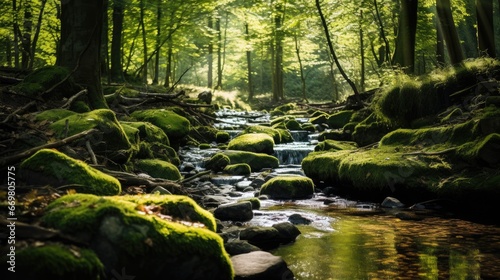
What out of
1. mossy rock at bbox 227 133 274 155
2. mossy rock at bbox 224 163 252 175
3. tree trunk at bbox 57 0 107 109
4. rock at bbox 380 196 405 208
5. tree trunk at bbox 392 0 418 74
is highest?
tree trunk at bbox 392 0 418 74

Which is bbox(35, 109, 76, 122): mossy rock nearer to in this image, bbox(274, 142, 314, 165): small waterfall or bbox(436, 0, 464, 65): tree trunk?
bbox(274, 142, 314, 165): small waterfall

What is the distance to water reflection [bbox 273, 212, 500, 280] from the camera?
4.54 m

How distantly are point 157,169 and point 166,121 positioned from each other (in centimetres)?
430

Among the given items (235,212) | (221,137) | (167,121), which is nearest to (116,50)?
(221,137)

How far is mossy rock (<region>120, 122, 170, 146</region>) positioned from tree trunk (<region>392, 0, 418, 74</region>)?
739cm

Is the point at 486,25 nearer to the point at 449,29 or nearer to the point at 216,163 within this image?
the point at 449,29

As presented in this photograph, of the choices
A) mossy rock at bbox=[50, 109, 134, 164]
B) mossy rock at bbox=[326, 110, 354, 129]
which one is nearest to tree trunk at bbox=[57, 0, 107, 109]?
mossy rock at bbox=[50, 109, 134, 164]

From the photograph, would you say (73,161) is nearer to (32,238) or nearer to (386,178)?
(32,238)

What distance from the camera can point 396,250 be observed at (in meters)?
5.34

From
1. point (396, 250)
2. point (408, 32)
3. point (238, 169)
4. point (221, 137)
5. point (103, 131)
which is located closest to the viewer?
point (396, 250)

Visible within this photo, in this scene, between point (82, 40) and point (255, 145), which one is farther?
point (255, 145)

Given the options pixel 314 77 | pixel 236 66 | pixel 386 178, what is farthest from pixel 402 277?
pixel 314 77

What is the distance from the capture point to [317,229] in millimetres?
6496

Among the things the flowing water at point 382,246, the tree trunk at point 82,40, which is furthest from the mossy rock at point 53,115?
the flowing water at point 382,246
